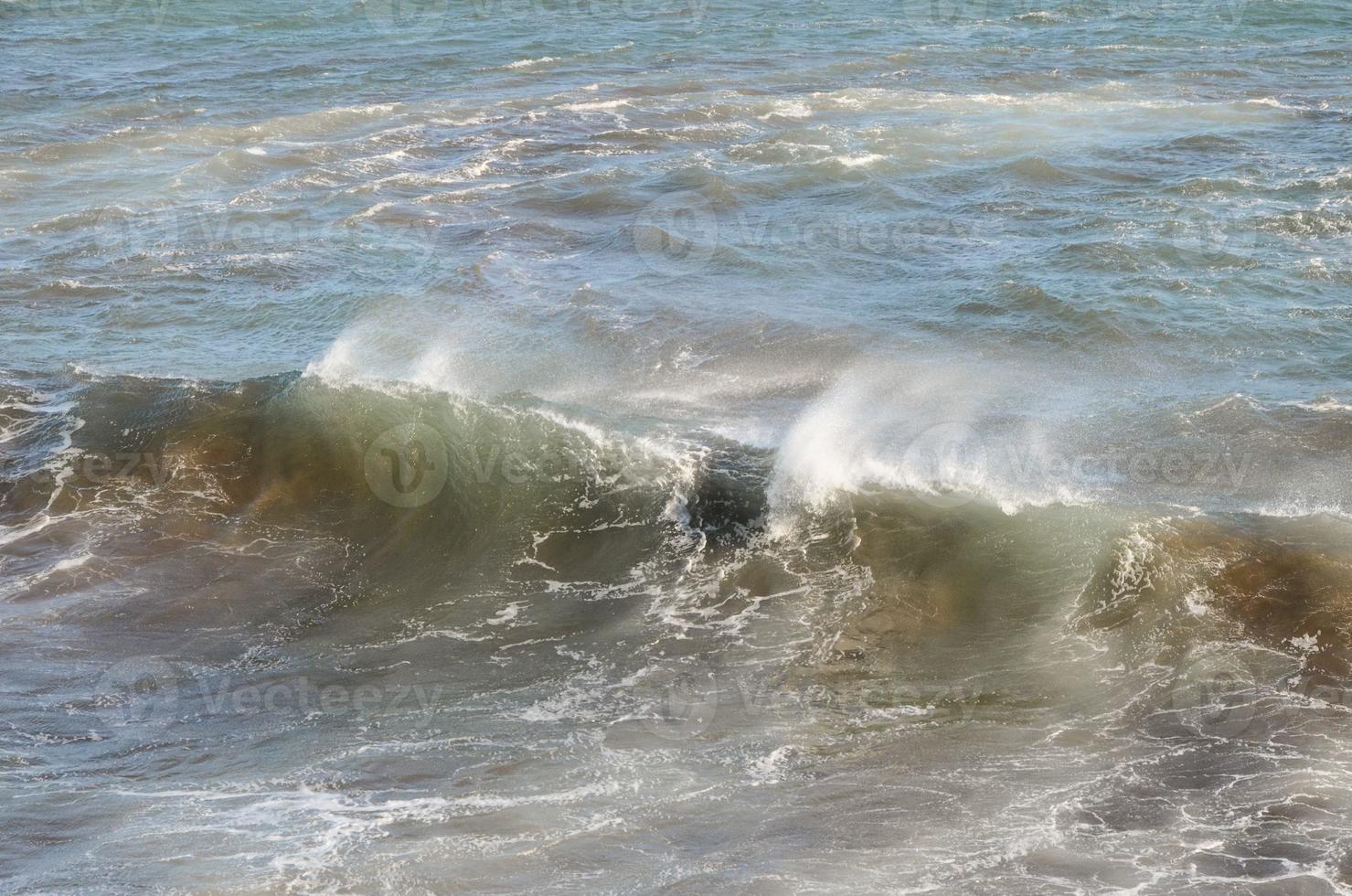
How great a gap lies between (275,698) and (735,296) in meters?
9.22

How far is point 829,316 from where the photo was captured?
16266 millimetres

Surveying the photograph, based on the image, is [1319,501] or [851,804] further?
[1319,501]

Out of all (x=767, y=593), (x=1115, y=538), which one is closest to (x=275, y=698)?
(x=767, y=593)

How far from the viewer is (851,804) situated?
8.06 meters

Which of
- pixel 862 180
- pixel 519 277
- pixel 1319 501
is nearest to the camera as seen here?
pixel 1319 501

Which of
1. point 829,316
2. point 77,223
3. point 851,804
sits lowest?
point 851,804

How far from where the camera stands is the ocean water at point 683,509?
26.1ft

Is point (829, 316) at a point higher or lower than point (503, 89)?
lower

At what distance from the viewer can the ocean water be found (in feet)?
26.1

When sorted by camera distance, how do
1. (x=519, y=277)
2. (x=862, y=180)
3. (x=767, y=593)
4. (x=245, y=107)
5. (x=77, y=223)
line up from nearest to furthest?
(x=767, y=593), (x=519, y=277), (x=77, y=223), (x=862, y=180), (x=245, y=107)

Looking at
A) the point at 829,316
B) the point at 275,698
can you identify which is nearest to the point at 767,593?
the point at 275,698

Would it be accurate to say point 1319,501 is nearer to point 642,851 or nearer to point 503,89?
point 642,851

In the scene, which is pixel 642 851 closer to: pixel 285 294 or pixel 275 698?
pixel 275 698

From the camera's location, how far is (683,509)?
11.8 meters
